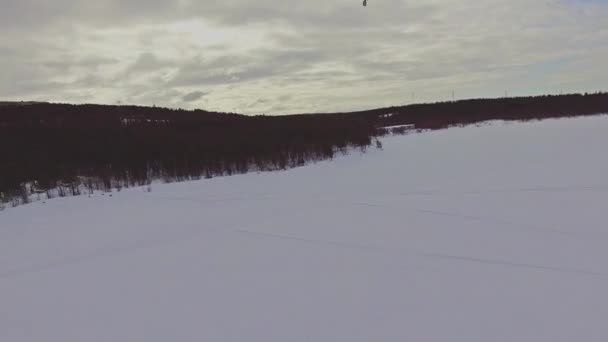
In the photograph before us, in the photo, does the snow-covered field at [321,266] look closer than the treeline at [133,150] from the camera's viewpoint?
Yes

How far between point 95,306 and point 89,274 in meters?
0.85

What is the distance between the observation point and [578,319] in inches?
113

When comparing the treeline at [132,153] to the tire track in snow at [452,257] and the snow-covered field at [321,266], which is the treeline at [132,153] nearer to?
the snow-covered field at [321,266]

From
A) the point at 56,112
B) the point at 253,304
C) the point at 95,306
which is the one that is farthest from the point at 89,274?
the point at 56,112

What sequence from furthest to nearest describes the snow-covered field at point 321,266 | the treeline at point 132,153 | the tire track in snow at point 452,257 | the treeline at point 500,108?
the treeline at point 500,108
the treeline at point 132,153
the tire track in snow at point 452,257
the snow-covered field at point 321,266

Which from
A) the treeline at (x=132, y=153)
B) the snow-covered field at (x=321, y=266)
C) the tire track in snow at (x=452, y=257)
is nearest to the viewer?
the snow-covered field at (x=321, y=266)

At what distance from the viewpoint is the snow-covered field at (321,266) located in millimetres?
2969

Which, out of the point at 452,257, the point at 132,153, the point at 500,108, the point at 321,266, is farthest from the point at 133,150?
the point at 500,108

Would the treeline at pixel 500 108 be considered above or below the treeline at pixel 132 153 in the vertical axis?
above

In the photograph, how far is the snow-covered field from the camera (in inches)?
117

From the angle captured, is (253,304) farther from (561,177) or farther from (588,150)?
(588,150)

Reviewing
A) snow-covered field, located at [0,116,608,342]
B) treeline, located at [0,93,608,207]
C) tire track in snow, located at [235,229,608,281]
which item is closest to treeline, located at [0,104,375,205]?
treeline, located at [0,93,608,207]

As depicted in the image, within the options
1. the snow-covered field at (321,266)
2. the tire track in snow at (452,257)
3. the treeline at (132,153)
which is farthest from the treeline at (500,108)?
the tire track in snow at (452,257)

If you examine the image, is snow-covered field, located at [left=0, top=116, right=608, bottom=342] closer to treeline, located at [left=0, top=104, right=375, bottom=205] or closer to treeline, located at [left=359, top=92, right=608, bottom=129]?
treeline, located at [left=0, top=104, right=375, bottom=205]
